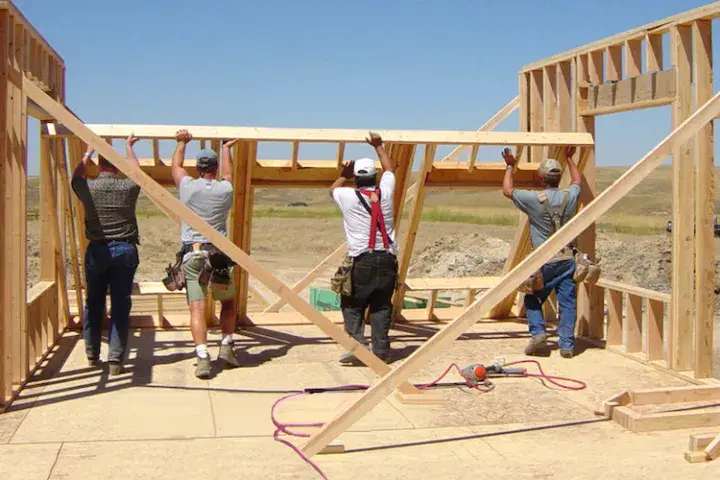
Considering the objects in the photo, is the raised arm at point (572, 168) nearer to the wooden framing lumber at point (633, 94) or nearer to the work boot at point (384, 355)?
the wooden framing lumber at point (633, 94)

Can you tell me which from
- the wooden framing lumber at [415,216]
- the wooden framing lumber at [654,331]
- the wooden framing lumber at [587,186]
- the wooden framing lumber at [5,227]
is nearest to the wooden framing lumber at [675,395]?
the wooden framing lumber at [654,331]

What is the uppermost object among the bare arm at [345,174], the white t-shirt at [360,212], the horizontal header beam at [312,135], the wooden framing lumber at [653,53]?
the wooden framing lumber at [653,53]

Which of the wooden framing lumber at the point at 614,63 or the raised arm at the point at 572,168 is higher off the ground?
the wooden framing lumber at the point at 614,63

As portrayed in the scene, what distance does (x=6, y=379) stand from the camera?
20.5 feet

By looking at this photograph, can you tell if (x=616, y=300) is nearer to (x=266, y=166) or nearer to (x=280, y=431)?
(x=266, y=166)

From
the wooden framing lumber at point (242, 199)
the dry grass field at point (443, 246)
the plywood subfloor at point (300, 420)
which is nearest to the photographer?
the plywood subfloor at point (300, 420)

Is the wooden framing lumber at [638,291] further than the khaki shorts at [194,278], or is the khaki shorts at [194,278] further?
the wooden framing lumber at [638,291]

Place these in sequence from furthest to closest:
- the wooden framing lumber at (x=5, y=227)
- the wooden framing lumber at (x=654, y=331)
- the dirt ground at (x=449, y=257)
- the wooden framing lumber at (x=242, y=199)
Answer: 1. the dirt ground at (x=449, y=257)
2. the wooden framing lumber at (x=242, y=199)
3. the wooden framing lumber at (x=654, y=331)
4. the wooden framing lumber at (x=5, y=227)

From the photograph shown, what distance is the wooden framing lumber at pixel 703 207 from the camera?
727 centimetres

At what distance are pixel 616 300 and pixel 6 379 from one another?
549 cm

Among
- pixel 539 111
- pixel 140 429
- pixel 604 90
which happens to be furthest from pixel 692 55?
pixel 140 429

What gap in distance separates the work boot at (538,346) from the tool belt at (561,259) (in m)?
0.41

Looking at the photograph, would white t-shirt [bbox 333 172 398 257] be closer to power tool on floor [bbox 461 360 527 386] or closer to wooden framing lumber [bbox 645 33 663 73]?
power tool on floor [bbox 461 360 527 386]

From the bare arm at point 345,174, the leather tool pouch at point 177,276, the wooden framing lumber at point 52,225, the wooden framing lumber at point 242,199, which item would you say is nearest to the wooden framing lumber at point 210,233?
the leather tool pouch at point 177,276
